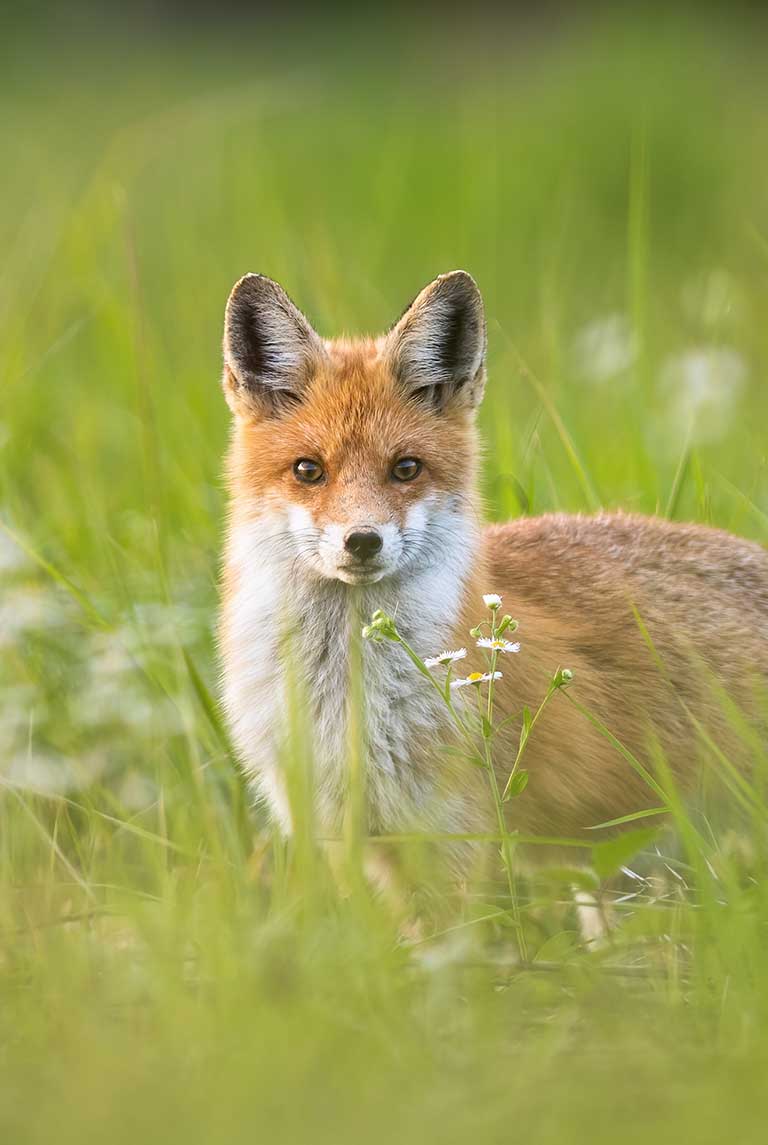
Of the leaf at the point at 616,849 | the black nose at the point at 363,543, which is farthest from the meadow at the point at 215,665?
the black nose at the point at 363,543

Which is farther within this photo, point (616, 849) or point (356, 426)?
point (356, 426)

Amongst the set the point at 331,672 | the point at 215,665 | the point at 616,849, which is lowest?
the point at 215,665

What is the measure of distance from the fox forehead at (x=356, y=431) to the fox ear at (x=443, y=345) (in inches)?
2.3

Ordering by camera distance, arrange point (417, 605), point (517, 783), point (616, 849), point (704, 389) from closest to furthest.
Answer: point (616, 849) < point (517, 783) < point (417, 605) < point (704, 389)

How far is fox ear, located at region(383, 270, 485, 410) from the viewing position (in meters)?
4.14

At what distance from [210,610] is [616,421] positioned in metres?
2.64

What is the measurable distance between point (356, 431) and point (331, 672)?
73cm

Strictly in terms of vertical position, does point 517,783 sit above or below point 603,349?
below

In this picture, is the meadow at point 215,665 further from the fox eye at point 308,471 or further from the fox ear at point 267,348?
the fox eye at point 308,471

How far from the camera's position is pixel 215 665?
5.11 m

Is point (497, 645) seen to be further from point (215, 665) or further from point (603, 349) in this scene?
point (603, 349)

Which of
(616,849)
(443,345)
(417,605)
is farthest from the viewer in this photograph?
(443,345)

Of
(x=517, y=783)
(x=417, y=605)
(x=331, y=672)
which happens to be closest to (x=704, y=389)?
(x=417, y=605)

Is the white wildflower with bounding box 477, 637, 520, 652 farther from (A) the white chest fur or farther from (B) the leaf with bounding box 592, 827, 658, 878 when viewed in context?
(B) the leaf with bounding box 592, 827, 658, 878
